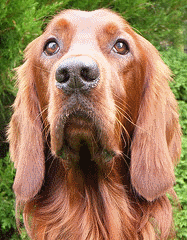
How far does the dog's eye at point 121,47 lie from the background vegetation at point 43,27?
107 centimetres

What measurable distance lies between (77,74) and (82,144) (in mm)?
488

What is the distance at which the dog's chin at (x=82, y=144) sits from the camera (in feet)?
6.88

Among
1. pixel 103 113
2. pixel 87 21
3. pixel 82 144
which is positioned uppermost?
pixel 87 21

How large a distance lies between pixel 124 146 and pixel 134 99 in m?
0.34

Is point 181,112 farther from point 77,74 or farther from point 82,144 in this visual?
point 77,74

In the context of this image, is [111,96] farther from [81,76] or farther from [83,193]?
[83,193]

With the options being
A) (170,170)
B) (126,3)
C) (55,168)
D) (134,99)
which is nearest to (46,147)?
(55,168)

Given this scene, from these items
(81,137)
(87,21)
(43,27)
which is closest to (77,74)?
(81,137)

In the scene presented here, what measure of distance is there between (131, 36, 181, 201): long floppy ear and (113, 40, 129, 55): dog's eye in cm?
23

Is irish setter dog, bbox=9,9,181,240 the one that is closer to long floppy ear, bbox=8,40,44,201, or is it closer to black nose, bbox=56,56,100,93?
long floppy ear, bbox=8,40,44,201

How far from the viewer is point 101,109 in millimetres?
2076

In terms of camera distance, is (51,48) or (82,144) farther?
(51,48)

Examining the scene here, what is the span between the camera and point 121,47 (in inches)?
99.1

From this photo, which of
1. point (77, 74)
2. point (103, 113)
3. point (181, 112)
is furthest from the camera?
point (181, 112)
